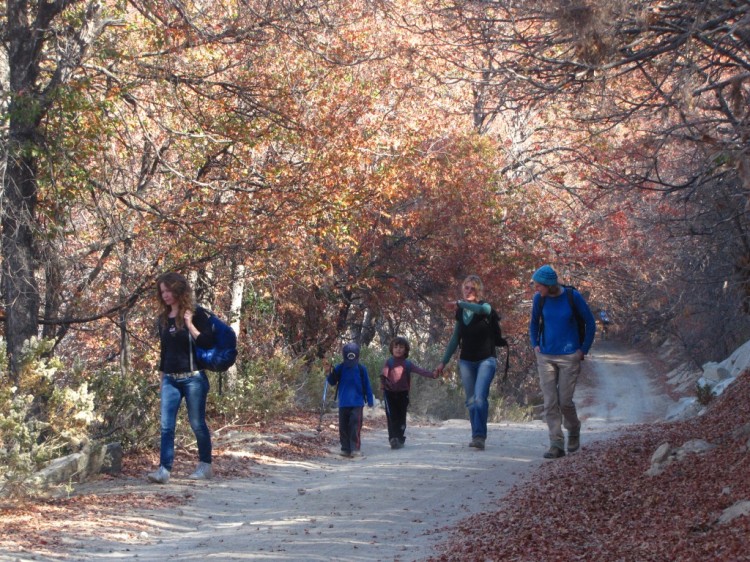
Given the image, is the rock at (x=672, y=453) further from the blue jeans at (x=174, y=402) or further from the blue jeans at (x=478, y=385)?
the blue jeans at (x=174, y=402)

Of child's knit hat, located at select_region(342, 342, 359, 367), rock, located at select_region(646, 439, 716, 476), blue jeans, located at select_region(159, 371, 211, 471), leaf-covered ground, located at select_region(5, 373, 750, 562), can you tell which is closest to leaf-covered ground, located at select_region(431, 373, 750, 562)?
leaf-covered ground, located at select_region(5, 373, 750, 562)

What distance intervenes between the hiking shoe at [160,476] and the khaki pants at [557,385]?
4.01 meters

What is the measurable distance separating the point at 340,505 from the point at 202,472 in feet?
6.98

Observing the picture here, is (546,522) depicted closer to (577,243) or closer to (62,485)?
(62,485)

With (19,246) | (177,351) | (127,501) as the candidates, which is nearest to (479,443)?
(177,351)

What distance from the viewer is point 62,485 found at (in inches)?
331

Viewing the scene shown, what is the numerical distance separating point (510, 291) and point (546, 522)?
44.5ft

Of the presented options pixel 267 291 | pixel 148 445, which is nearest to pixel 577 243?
pixel 267 291

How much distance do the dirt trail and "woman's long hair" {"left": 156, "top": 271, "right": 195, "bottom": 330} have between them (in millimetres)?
1634

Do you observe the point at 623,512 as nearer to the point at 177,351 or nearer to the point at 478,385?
the point at 478,385

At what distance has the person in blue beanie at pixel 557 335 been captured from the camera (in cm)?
1022

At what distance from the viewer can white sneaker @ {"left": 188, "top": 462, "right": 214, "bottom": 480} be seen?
9.91 metres

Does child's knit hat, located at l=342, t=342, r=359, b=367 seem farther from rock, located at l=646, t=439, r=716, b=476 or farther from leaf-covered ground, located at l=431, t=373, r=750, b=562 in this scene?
rock, located at l=646, t=439, r=716, b=476

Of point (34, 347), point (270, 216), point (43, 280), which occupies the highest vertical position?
point (270, 216)
